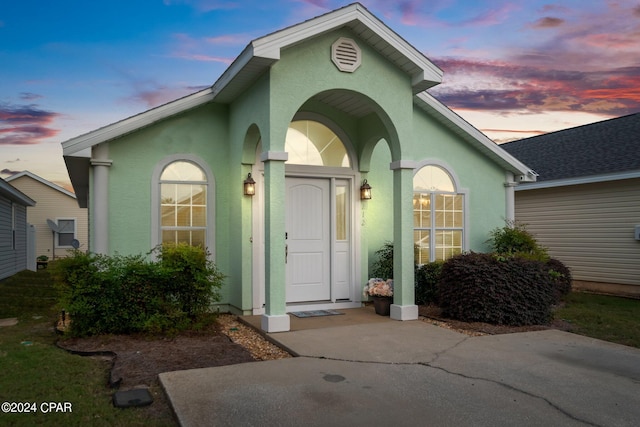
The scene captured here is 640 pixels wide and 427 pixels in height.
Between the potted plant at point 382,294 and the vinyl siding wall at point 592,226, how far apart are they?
708cm

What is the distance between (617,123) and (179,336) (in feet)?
45.2

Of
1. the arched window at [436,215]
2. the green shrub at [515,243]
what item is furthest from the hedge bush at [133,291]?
the green shrub at [515,243]

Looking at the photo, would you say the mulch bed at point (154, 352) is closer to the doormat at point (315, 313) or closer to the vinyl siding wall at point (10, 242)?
the doormat at point (315, 313)

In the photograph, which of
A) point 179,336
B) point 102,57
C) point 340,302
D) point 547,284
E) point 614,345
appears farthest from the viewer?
point 102,57

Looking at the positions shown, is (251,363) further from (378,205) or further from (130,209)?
(378,205)

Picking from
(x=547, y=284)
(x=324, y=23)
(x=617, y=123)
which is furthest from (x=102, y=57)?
(x=617, y=123)

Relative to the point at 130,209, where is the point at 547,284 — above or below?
below

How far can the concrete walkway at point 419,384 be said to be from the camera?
3443mm

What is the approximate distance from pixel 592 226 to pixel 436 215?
5199 mm

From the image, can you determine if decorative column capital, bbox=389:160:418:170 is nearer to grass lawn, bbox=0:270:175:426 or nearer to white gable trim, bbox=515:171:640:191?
grass lawn, bbox=0:270:175:426

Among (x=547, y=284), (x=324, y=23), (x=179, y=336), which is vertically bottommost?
(x=179, y=336)

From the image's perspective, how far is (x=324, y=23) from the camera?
6430 millimetres

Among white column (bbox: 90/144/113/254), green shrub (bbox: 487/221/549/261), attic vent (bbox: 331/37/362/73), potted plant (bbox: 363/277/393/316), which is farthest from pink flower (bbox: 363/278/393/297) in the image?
white column (bbox: 90/144/113/254)

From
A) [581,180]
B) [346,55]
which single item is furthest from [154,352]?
[581,180]
